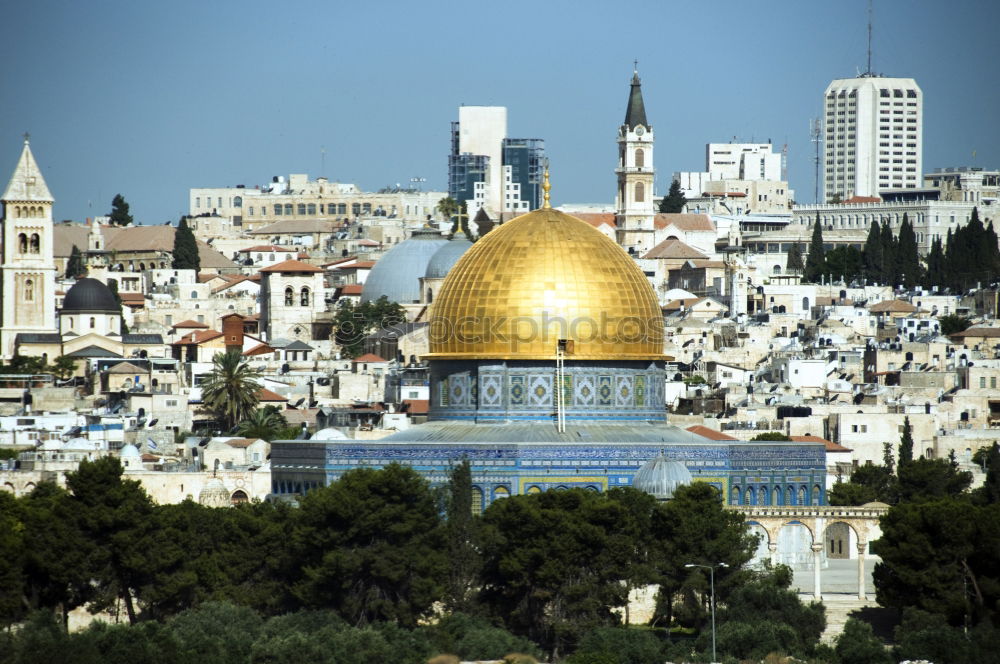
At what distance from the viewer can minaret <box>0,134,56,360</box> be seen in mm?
92000

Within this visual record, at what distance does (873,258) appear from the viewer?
112 metres

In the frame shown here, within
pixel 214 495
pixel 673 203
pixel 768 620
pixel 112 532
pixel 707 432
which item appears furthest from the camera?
pixel 673 203

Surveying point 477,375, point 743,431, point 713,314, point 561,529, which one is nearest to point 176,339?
point 713,314

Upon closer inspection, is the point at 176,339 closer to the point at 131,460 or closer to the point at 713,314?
the point at 713,314

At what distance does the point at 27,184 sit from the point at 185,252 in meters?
20.4

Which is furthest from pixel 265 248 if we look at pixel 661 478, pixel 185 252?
pixel 661 478

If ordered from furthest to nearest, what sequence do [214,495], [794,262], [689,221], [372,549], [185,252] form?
1. [689,221]
2. [794,262]
3. [185,252]
4. [214,495]
5. [372,549]

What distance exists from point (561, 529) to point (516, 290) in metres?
7.21

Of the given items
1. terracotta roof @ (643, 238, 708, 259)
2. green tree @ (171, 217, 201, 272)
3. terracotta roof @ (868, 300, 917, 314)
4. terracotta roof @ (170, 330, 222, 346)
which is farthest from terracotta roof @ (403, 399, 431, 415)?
green tree @ (171, 217, 201, 272)

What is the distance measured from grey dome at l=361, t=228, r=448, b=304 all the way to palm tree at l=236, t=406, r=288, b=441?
20938 mm

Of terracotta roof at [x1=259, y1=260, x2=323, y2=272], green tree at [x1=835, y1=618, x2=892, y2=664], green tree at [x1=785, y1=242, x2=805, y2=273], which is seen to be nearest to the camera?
green tree at [x1=835, y1=618, x2=892, y2=664]

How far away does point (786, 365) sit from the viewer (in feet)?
265

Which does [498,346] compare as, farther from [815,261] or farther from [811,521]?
[815,261]

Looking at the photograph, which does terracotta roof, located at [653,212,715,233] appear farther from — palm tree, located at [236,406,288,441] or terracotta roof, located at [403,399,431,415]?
terracotta roof, located at [403,399,431,415]
